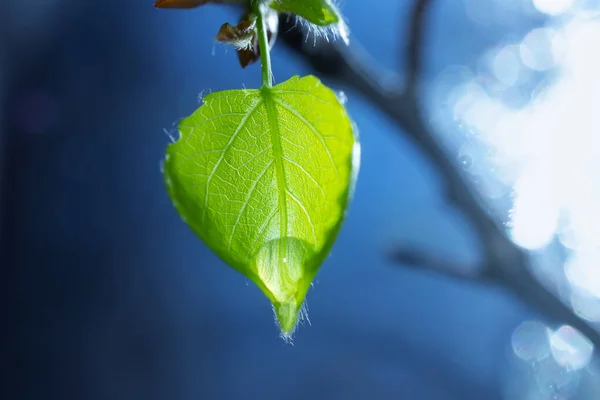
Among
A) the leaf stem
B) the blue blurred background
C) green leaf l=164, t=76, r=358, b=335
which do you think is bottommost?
the blue blurred background

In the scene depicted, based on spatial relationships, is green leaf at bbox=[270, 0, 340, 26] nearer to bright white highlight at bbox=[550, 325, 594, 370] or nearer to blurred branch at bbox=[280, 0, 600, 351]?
blurred branch at bbox=[280, 0, 600, 351]

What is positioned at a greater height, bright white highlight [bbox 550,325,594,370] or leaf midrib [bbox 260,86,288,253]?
leaf midrib [bbox 260,86,288,253]

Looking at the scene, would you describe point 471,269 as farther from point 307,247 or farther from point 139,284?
point 139,284

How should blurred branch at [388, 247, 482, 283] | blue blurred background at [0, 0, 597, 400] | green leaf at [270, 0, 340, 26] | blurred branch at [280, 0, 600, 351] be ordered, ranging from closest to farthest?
green leaf at [270, 0, 340, 26] < blurred branch at [280, 0, 600, 351] < blurred branch at [388, 247, 482, 283] < blue blurred background at [0, 0, 597, 400]

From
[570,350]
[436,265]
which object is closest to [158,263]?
[570,350]

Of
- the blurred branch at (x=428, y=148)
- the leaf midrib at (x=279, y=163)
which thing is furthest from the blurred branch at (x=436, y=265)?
the leaf midrib at (x=279, y=163)

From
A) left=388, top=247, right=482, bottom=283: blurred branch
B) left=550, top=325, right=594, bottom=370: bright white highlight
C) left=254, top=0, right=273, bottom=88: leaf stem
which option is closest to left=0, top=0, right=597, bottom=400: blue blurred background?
left=550, top=325, right=594, bottom=370: bright white highlight

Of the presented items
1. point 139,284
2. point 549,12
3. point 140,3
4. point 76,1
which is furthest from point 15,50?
point 549,12

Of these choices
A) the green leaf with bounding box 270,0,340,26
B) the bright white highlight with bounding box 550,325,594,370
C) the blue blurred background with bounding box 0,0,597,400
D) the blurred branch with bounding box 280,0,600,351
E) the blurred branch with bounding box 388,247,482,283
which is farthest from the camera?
the blue blurred background with bounding box 0,0,597,400
